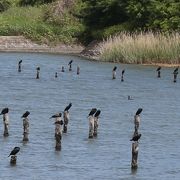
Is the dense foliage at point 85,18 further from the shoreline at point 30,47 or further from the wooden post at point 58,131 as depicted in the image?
the wooden post at point 58,131

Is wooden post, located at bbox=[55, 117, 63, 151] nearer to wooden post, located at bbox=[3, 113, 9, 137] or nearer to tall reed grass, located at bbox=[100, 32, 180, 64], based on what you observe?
wooden post, located at bbox=[3, 113, 9, 137]

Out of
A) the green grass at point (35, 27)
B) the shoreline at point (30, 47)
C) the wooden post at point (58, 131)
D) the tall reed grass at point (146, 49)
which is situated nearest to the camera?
the wooden post at point (58, 131)

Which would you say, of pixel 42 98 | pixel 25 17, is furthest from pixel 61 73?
pixel 25 17

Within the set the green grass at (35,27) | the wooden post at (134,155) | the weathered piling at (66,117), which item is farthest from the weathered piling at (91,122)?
the green grass at (35,27)

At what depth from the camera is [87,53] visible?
8450cm

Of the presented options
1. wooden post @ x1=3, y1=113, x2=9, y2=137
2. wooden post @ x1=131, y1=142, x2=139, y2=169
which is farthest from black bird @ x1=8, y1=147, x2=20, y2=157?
wooden post @ x1=3, y1=113, x2=9, y2=137

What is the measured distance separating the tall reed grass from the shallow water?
2.06 meters

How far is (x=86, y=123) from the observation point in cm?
3934

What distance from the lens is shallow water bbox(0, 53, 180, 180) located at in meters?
29.9

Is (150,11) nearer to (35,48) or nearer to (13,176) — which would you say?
(35,48)

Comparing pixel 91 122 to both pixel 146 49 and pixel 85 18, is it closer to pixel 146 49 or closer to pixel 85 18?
pixel 146 49

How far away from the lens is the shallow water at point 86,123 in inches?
1177

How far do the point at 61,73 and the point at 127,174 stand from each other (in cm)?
3646

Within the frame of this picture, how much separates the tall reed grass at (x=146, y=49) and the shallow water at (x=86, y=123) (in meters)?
2.06
